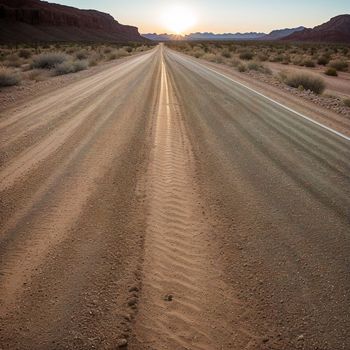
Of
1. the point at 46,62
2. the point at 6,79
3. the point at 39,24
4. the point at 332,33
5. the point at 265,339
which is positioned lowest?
the point at 265,339

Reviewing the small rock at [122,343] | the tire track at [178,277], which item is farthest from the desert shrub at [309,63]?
the small rock at [122,343]

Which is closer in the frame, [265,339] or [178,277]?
[265,339]

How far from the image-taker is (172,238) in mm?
4492

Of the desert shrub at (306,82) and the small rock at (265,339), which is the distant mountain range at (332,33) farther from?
the small rock at (265,339)

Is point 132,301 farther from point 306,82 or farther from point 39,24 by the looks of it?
point 39,24

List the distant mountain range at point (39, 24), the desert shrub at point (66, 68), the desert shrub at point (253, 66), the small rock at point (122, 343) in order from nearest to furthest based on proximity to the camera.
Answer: the small rock at point (122, 343) → the desert shrub at point (66, 68) → the desert shrub at point (253, 66) → the distant mountain range at point (39, 24)

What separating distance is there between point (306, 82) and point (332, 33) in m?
154

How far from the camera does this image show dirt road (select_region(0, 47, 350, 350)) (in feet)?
10.5

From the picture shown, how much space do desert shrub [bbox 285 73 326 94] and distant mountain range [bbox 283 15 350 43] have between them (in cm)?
13617

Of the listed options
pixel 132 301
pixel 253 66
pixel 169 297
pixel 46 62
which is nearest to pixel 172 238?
pixel 169 297

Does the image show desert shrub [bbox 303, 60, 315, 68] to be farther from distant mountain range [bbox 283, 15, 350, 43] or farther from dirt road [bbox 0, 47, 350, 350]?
distant mountain range [bbox 283, 15, 350, 43]

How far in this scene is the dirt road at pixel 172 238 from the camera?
3.20 m

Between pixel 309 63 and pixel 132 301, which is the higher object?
pixel 309 63

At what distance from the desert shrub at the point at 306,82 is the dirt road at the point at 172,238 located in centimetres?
1017
